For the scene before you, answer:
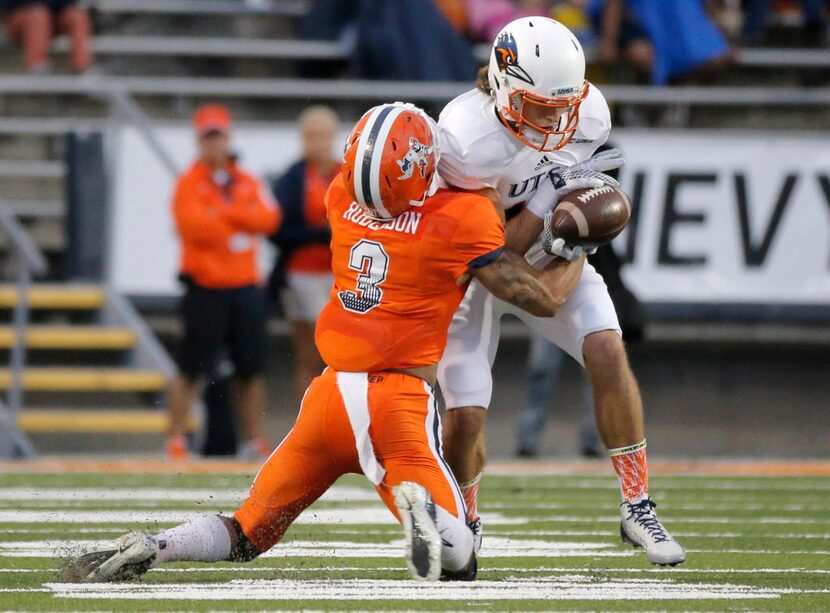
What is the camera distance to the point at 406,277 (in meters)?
4.47

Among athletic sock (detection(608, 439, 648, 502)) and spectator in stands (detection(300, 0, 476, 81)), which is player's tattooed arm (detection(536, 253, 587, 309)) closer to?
athletic sock (detection(608, 439, 648, 502))

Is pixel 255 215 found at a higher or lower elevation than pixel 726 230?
higher

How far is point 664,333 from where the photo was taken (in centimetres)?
1078

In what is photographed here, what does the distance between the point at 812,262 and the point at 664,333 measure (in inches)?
39.7

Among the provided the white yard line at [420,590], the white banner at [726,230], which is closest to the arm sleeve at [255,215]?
the white banner at [726,230]

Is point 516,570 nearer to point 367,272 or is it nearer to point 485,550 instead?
point 485,550

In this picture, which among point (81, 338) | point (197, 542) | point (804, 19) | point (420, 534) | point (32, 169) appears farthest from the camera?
point (804, 19)

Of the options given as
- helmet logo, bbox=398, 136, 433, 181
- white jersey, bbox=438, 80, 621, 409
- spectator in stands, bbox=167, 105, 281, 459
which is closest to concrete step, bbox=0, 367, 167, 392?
spectator in stands, bbox=167, 105, 281, 459

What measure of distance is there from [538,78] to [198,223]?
15.5ft

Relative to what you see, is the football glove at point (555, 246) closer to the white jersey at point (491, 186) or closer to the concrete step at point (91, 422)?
the white jersey at point (491, 186)

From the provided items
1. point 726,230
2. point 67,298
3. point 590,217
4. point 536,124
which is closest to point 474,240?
point 590,217

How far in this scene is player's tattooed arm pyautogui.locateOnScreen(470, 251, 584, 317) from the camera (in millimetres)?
4500

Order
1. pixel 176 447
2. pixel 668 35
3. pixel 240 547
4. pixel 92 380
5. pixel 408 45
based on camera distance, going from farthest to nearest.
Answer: pixel 668 35
pixel 408 45
pixel 92 380
pixel 176 447
pixel 240 547

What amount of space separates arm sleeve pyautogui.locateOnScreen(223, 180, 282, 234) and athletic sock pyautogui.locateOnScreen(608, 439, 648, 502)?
4.45 meters
